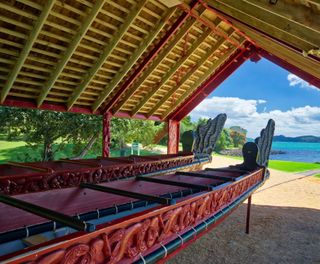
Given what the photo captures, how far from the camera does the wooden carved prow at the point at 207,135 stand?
286 inches

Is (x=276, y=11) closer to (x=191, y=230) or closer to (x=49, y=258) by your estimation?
(x=191, y=230)

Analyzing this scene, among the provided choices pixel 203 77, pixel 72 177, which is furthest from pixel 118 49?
pixel 72 177

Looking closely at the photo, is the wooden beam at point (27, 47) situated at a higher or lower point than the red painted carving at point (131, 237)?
higher

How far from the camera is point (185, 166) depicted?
5895 mm

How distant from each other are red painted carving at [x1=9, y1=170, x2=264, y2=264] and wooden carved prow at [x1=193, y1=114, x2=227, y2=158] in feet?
15.7

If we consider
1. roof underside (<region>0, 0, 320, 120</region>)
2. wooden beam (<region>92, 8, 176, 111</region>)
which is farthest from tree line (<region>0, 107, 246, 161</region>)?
wooden beam (<region>92, 8, 176, 111</region>)

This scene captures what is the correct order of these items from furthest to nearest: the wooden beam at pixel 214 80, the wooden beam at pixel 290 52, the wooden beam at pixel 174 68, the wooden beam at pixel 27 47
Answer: the wooden beam at pixel 214 80
the wooden beam at pixel 174 68
the wooden beam at pixel 27 47
the wooden beam at pixel 290 52

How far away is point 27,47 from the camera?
5.64 meters

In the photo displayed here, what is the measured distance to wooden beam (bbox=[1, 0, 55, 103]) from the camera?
5.09 m

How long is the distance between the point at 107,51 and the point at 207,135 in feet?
11.0

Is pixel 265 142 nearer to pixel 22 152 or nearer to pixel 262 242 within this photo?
pixel 262 242

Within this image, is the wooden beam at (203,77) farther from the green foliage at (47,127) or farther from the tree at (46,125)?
the tree at (46,125)

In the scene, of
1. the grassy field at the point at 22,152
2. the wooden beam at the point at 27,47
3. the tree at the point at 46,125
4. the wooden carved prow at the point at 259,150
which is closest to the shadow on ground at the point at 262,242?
the wooden carved prow at the point at 259,150

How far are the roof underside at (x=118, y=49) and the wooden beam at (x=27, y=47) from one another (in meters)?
0.02
